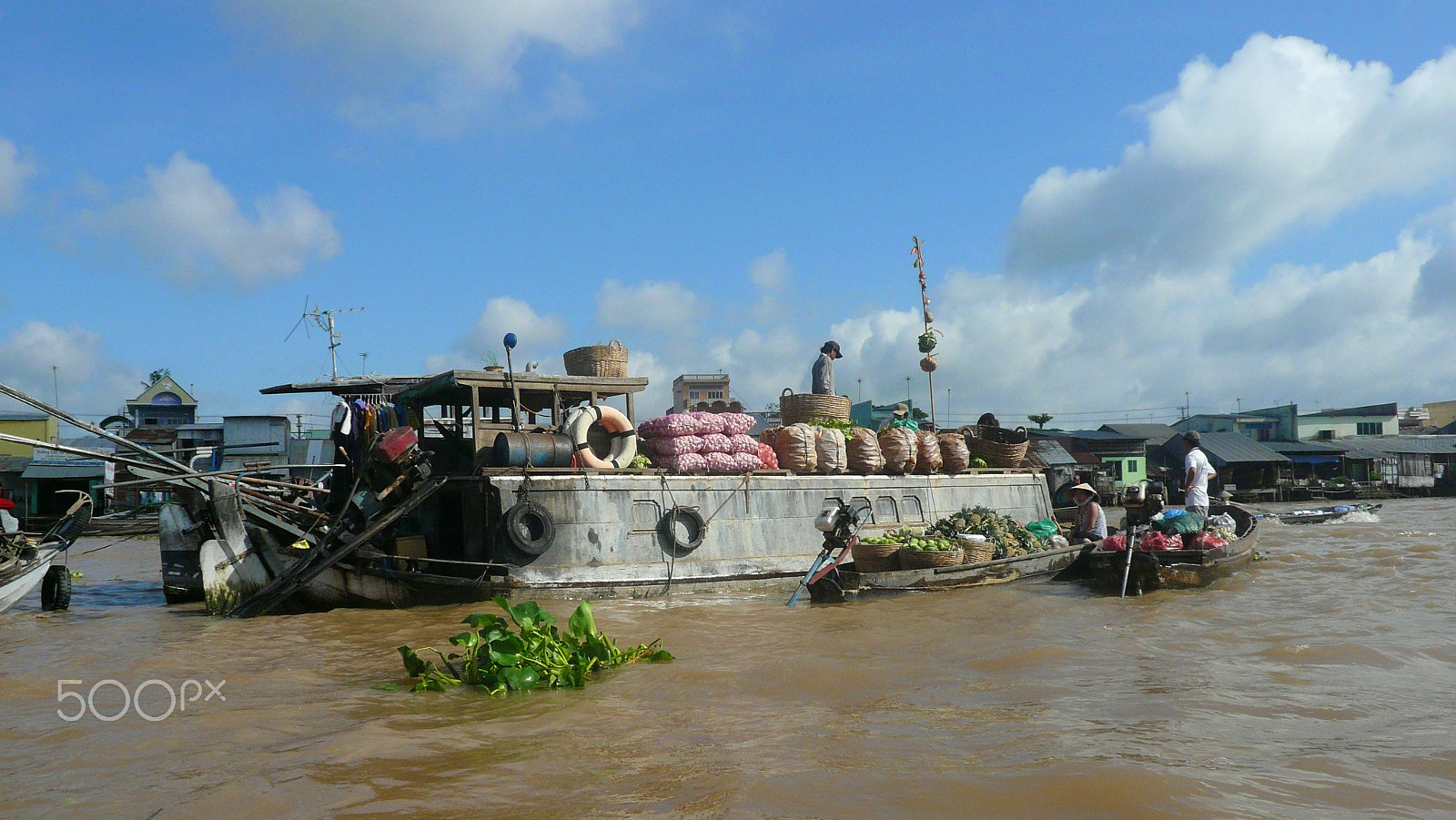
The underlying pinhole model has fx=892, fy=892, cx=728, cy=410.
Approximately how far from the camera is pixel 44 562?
1225 centimetres

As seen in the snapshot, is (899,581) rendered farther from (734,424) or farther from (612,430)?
(612,430)

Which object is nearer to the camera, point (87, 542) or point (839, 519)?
point (839, 519)

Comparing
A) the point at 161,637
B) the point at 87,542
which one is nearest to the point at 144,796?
the point at 161,637

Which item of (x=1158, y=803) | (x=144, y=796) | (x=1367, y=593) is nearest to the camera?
(x=1158, y=803)

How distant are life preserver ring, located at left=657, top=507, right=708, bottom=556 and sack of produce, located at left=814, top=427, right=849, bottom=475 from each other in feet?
7.30

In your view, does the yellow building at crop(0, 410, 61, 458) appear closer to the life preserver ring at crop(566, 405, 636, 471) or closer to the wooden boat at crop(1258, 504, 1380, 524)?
the life preserver ring at crop(566, 405, 636, 471)

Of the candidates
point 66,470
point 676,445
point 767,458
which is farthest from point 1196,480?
point 66,470

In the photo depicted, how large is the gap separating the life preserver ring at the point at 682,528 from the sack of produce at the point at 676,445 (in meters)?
0.81

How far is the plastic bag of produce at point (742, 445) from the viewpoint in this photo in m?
12.4

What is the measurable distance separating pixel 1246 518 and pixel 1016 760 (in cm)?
Answer: 1175

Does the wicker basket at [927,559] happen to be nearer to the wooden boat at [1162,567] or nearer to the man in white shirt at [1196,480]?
the wooden boat at [1162,567]

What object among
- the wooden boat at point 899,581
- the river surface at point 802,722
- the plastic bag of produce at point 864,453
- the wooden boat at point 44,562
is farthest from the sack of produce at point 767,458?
the wooden boat at point 44,562

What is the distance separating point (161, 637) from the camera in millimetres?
9430

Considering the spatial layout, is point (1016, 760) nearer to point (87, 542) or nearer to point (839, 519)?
point (839, 519)
